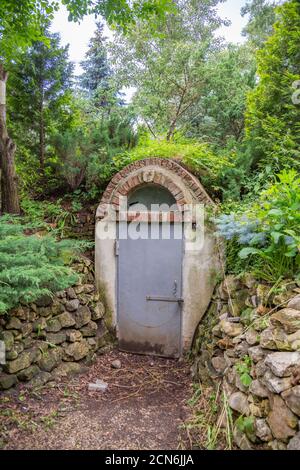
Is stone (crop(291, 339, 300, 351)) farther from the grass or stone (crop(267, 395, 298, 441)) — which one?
the grass

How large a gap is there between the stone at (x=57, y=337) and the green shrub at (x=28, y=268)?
52 centimetres

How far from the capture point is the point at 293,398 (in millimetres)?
1825

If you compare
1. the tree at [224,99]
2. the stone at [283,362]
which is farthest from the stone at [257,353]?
the tree at [224,99]

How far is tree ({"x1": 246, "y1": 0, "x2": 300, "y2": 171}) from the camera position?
4.43m

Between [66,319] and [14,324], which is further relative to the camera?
[66,319]

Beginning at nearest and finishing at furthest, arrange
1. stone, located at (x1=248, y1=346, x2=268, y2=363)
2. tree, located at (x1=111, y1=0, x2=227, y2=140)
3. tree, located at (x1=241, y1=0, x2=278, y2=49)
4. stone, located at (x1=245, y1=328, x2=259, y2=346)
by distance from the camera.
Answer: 1. stone, located at (x1=248, y1=346, x2=268, y2=363)
2. stone, located at (x1=245, y1=328, x2=259, y2=346)
3. tree, located at (x1=111, y1=0, x2=227, y2=140)
4. tree, located at (x1=241, y1=0, x2=278, y2=49)

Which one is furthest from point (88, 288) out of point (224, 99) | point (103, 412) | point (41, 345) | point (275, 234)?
point (224, 99)

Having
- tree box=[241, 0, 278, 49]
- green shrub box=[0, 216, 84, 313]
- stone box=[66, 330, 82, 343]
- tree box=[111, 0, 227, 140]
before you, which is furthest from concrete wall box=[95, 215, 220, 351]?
tree box=[241, 0, 278, 49]

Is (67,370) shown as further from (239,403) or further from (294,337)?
(294,337)

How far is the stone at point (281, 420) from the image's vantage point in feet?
5.93

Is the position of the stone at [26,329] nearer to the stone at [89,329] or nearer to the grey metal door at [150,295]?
the stone at [89,329]

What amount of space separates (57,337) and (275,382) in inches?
102
